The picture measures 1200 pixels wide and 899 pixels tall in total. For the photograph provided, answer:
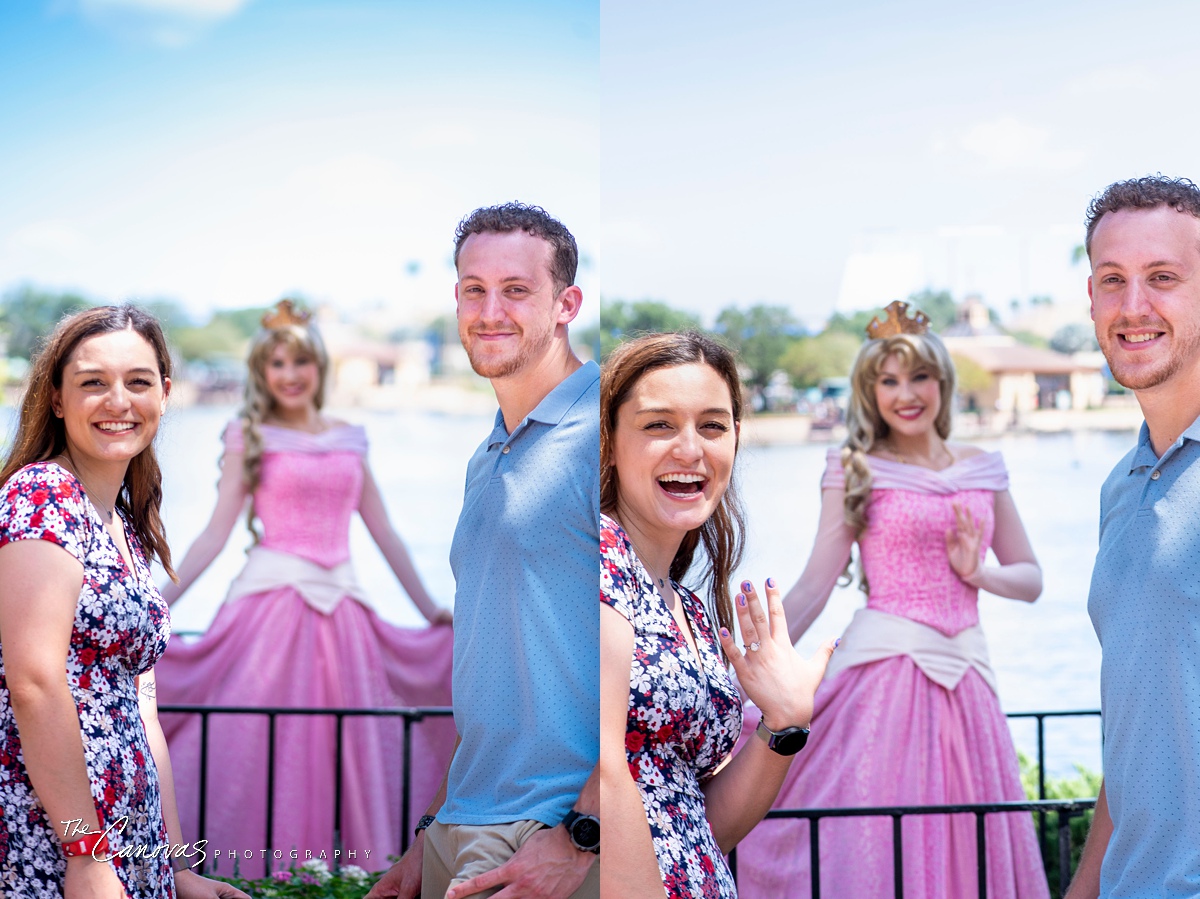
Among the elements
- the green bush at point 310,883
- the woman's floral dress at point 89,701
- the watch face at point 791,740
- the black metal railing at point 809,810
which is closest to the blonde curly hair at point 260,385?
the black metal railing at point 809,810

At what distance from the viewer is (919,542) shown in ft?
10.1

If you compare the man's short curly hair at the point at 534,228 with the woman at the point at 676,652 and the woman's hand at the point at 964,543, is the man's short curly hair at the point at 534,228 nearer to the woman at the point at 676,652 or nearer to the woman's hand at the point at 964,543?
the woman at the point at 676,652

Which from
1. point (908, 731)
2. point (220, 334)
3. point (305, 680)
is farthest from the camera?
point (220, 334)

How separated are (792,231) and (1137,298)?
1165 mm

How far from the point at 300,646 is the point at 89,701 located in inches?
64.1

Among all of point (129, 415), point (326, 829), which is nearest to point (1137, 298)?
point (129, 415)

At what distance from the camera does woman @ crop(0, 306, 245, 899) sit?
2053 millimetres

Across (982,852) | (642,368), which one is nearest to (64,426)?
(642,368)

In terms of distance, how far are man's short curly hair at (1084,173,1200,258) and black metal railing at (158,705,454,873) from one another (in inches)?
86.9

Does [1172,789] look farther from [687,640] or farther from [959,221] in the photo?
[959,221]

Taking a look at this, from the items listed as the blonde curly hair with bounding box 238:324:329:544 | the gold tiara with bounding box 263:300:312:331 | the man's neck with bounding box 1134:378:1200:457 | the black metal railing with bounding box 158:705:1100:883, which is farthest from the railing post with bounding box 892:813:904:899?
the gold tiara with bounding box 263:300:312:331

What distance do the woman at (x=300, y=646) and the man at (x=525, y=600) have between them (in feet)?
4.34

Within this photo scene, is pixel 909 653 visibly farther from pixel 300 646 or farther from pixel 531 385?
pixel 300 646

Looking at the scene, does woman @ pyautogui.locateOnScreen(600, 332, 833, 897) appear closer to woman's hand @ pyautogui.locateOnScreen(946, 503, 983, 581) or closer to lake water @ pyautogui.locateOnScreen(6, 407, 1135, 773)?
lake water @ pyautogui.locateOnScreen(6, 407, 1135, 773)
